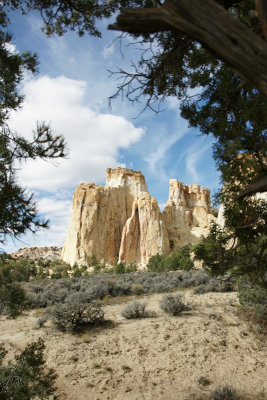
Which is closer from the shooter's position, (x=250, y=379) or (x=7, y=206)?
(x=7, y=206)

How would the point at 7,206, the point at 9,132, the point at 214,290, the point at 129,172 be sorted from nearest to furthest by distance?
the point at 7,206, the point at 9,132, the point at 214,290, the point at 129,172

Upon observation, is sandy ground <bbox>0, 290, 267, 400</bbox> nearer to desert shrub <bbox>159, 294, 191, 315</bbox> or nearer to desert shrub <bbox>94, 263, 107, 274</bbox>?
desert shrub <bbox>159, 294, 191, 315</bbox>

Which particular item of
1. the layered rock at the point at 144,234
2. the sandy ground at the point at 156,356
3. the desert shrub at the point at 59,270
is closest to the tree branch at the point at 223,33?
the sandy ground at the point at 156,356

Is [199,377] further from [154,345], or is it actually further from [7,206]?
[7,206]

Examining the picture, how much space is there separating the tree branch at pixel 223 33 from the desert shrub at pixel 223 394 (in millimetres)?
5895

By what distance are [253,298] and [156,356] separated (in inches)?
174

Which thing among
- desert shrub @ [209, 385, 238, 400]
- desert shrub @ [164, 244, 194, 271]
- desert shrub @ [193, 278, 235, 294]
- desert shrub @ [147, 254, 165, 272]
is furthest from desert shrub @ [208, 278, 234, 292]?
desert shrub @ [147, 254, 165, 272]

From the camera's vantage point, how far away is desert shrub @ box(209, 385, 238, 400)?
5.17m

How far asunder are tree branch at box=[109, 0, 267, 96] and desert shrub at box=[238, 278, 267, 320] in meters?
8.22

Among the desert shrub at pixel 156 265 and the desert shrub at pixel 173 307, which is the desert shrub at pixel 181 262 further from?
the desert shrub at pixel 173 307

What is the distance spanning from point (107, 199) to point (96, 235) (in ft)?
28.4

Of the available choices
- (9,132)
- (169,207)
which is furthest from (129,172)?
(9,132)

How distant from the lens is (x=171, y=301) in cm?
1016

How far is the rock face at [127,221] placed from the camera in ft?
154
